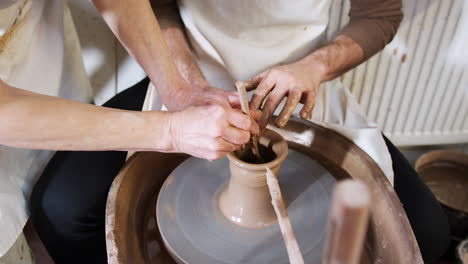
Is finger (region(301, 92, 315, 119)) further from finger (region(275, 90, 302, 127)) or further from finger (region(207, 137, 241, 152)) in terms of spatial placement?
finger (region(207, 137, 241, 152))

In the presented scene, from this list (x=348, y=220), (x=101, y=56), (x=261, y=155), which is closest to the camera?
(x=348, y=220)

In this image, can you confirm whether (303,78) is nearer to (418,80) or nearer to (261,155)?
(261,155)

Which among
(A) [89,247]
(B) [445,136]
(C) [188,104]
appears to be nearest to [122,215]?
(C) [188,104]

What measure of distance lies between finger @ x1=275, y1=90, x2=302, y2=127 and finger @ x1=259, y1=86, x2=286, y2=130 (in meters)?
0.02

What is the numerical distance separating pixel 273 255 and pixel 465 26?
1.43 m

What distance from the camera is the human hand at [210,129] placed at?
88 cm

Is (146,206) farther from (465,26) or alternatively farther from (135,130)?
(465,26)

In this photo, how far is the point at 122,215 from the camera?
964mm

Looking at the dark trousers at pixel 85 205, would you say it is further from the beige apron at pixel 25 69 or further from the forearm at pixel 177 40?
the forearm at pixel 177 40

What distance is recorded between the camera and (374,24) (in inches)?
54.9

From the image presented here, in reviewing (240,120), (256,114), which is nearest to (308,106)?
(256,114)

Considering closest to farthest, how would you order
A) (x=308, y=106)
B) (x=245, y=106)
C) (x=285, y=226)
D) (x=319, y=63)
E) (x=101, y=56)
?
(x=285, y=226) → (x=245, y=106) → (x=308, y=106) → (x=319, y=63) → (x=101, y=56)

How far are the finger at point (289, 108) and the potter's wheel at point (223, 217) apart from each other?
139 mm

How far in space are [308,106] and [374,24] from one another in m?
0.47
